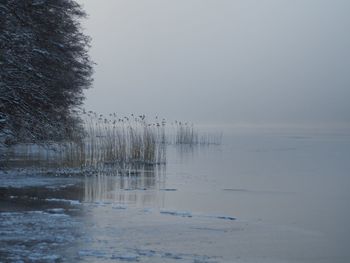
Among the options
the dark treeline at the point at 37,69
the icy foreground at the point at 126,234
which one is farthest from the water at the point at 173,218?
the dark treeline at the point at 37,69

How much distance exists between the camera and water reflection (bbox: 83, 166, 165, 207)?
12.6 m

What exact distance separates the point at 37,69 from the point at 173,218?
7.64 metres

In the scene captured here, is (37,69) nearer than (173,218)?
No

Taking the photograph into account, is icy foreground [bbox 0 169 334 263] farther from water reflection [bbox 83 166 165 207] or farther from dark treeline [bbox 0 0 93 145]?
dark treeline [bbox 0 0 93 145]

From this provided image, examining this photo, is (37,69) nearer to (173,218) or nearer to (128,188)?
(128,188)

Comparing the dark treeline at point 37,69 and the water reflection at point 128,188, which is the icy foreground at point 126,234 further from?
the dark treeline at point 37,69

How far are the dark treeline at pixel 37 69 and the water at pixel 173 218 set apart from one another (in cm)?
153

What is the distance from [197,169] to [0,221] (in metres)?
13.2

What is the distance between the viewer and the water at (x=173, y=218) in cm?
750

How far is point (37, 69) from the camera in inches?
633

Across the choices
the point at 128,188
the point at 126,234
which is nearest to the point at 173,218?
the point at 126,234

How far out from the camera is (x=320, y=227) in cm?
1000

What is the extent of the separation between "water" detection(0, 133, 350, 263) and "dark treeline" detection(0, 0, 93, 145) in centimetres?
153

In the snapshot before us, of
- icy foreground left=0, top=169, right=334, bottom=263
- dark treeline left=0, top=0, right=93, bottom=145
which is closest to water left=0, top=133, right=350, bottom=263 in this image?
icy foreground left=0, top=169, right=334, bottom=263
